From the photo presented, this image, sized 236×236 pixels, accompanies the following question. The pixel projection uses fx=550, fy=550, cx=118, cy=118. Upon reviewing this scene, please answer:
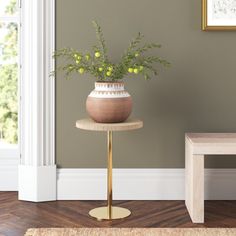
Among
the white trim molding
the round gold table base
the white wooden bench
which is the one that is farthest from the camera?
the white trim molding

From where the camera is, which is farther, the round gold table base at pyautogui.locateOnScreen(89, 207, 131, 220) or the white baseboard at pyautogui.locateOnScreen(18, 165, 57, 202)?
the white baseboard at pyautogui.locateOnScreen(18, 165, 57, 202)

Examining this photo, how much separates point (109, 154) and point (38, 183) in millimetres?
661

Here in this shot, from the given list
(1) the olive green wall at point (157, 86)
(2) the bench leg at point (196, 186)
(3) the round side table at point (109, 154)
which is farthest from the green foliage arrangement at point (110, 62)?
(2) the bench leg at point (196, 186)

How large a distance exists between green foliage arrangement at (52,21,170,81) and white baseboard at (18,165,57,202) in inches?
27.7

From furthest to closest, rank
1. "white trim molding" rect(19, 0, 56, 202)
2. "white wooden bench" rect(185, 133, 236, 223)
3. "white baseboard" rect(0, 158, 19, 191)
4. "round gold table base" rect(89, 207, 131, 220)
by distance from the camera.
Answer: "white baseboard" rect(0, 158, 19, 191)
"white trim molding" rect(19, 0, 56, 202)
"round gold table base" rect(89, 207, 131, 220)
"white wooden bench" rect(185, 133, 236, 223)

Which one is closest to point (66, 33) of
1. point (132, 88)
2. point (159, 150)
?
point (132, 88)

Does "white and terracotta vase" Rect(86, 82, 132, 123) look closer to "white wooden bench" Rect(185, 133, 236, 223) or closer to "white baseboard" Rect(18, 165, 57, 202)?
"white wooden bench" Rect(185, 133, 236, 223)

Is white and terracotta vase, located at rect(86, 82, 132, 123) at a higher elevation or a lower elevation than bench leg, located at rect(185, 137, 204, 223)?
higher

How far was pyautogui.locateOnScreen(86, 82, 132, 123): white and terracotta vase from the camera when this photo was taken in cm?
349

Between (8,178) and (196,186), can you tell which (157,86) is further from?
(8,178)

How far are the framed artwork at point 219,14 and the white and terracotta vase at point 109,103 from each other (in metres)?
0.87

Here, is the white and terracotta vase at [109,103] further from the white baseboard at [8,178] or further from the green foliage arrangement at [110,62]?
the white baseboard at [8,178]

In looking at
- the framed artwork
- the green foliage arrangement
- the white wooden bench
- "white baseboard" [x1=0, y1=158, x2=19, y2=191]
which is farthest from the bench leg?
"white baseboard" [x1=0, y1=158, x2=19, y2=191]

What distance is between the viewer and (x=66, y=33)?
397cm
